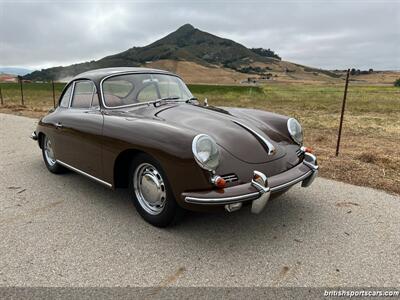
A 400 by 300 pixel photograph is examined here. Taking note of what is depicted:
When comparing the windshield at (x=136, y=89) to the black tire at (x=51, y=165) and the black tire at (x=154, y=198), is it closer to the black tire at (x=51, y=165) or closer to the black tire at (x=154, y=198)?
the black tire at (x=154, y=198)

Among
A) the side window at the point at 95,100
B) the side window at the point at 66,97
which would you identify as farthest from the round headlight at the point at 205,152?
the side window at the point at 66,97

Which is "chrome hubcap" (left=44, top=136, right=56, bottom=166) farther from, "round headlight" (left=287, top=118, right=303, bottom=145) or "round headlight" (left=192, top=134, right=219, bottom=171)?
"round headlight" (left=287, top=118, right=303, bottom=145)

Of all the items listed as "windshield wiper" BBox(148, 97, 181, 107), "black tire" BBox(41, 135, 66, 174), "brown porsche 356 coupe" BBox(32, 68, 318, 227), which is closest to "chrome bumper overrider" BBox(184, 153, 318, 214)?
"brown porsche 356 coupe" BBox(32, 68, 318, 227)

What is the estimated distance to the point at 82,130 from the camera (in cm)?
395

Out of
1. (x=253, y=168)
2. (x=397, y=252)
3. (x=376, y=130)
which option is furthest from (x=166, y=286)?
(x=376, y=130)

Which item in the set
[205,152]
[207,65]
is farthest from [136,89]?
[207,65]

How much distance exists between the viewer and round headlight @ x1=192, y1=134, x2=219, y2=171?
2.81 m

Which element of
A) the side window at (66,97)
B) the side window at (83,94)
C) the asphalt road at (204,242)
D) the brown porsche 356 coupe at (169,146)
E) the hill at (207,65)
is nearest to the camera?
the asphalt road at (204,242)

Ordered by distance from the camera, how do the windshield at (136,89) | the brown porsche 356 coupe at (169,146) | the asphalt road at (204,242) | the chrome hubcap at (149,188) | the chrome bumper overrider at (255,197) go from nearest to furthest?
1. the asphalt road at (204,242)
2. the chrome bumper overrider at (255,197)
3. the brown porsche 356 coupe at (169,146)
4. the chrome hubcap at (149,188)
5. the windshield at (136,89)

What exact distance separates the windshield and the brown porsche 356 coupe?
12 mm

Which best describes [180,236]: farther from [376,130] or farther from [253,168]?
[376,130]

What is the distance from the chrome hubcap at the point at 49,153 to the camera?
5.02m

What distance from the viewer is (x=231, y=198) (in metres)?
2.73

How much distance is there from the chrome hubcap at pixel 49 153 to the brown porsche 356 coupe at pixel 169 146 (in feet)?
0.70
